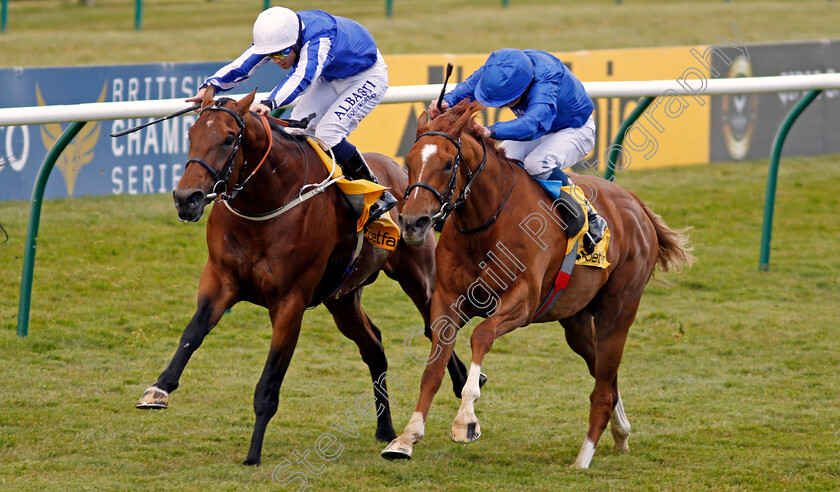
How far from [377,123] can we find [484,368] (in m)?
4.43

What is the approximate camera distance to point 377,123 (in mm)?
10945

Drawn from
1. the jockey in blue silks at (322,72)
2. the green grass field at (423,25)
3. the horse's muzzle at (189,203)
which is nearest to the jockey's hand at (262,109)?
the jockey in blue silks at (322,72)

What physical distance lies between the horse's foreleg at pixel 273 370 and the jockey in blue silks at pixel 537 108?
1.13 m

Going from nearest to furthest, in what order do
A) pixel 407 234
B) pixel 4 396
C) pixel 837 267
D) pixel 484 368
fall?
1. pixel 407 234
2. pixel 4 396
3. pixel 484 368
4. pixel 837 267

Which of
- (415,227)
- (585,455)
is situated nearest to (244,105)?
(415,227)

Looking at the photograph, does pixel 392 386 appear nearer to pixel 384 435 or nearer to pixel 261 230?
pixel 384 435

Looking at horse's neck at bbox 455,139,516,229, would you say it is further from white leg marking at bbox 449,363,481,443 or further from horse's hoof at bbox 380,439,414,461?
horse's hoof at bbox 380,439,414,461

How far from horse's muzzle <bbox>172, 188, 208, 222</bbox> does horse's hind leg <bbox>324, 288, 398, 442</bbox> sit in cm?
135

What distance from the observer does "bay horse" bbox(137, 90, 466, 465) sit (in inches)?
179

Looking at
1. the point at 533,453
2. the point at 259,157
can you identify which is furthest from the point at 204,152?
the point at 533,453

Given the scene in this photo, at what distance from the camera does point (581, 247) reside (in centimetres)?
509

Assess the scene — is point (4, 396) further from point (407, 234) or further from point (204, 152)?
point (407, 234)

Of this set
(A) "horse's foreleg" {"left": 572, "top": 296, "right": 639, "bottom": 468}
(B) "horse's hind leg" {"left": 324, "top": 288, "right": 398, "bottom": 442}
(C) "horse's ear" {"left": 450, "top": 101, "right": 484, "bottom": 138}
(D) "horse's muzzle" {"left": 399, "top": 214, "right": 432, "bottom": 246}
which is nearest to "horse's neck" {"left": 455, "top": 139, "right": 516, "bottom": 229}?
(C) "horse's ear" {"left": 450, "top": 101, "right": 484, "bottom": 138}

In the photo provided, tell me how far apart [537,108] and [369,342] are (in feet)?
5.32
